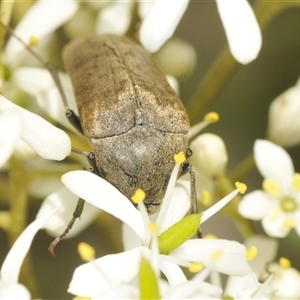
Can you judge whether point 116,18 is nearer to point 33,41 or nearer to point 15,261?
point 33,41

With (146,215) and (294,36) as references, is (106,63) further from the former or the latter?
(294,36)

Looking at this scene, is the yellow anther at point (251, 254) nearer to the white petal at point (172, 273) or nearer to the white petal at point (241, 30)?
the white petal at point (172, 273)

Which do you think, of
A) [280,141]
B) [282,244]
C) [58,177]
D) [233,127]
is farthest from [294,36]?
[58,177]

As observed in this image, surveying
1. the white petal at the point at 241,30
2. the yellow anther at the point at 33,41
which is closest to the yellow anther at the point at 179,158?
the white petal at the point at 241,30

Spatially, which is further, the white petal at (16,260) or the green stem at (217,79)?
the green stem at (217,79)

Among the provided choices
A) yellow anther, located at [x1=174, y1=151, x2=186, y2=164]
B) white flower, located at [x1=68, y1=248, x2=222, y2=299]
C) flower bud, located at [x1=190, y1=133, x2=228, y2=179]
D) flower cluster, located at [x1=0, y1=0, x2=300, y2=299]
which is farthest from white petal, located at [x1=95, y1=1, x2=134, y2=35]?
white flower, located at [x1=68, y1=248, x2=222, y2=299]

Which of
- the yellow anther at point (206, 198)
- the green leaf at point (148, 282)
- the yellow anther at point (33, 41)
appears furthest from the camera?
the yellow anther at point (33, 41)
